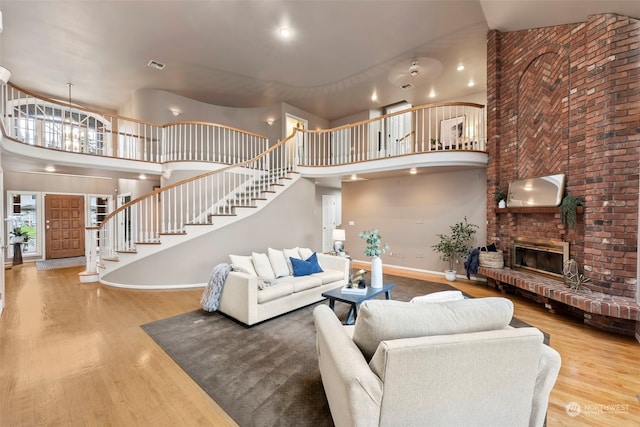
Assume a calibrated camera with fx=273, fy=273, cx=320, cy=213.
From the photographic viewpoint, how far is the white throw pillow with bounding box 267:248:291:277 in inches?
172

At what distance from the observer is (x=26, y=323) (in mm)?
3496

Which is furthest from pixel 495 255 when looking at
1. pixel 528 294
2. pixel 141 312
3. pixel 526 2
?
pixel 141 312

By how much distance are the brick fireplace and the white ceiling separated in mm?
318

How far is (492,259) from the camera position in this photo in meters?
4.89

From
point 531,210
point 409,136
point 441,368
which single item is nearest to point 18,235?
point 441,368

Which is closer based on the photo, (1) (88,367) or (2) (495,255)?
(1) (88,367)

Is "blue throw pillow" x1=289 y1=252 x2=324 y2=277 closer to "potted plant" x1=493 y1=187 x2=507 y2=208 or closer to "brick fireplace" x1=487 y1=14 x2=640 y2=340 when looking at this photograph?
"brick fireplace" x1=487 y1=14 x2=640 y2=340

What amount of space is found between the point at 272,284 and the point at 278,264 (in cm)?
60

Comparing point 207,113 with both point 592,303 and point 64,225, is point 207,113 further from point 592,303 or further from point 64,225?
point 592,303

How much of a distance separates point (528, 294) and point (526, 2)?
4.39m

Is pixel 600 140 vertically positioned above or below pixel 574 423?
above

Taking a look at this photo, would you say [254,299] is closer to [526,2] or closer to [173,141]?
[173,141]

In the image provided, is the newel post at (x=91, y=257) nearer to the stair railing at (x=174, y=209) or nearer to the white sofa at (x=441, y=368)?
the stair railing at (x=174, y=209)

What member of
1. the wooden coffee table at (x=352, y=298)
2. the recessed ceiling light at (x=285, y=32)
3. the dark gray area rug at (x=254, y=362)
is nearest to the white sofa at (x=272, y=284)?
the dark gray area rug at (x=254, y=362)
